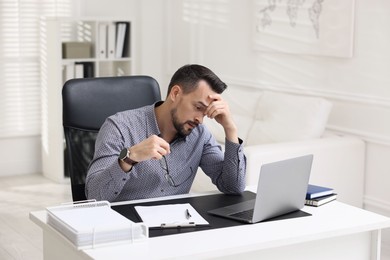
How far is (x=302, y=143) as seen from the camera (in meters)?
4.60

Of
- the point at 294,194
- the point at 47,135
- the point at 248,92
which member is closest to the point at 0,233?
the point at 47,135

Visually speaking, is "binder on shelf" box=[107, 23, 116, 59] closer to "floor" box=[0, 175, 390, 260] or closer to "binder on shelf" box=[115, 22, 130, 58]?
"binder on shelf" box=[115, 22, 130, 58]

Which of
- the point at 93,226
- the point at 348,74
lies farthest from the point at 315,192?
the point at 348,74

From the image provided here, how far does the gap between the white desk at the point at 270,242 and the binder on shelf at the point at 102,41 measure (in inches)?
147

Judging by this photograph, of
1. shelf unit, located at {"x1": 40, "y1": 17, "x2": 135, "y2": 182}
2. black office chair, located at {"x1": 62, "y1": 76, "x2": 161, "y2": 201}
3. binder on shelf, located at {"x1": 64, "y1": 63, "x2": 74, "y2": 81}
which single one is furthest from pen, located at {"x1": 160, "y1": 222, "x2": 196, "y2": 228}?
binder on shelf, located at {"x1": 64, "y1": 63, "x2": 74, "y2": 81}

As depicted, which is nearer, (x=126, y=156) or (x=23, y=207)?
(x=126, y=156)

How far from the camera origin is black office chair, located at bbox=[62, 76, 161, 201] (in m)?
3.17

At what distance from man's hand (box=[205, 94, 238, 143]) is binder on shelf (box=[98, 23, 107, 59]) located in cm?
337

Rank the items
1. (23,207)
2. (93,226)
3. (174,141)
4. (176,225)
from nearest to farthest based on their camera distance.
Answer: (93,226)
(176,225)
(174,141)
(23,207)

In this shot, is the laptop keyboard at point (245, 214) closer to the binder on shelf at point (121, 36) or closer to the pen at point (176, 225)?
the pen at point (176, 225)

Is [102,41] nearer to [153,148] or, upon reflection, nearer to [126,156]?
[126,156]

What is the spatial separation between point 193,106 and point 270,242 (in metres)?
0.75

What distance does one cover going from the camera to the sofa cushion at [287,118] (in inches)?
189

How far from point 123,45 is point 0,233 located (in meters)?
2.14
